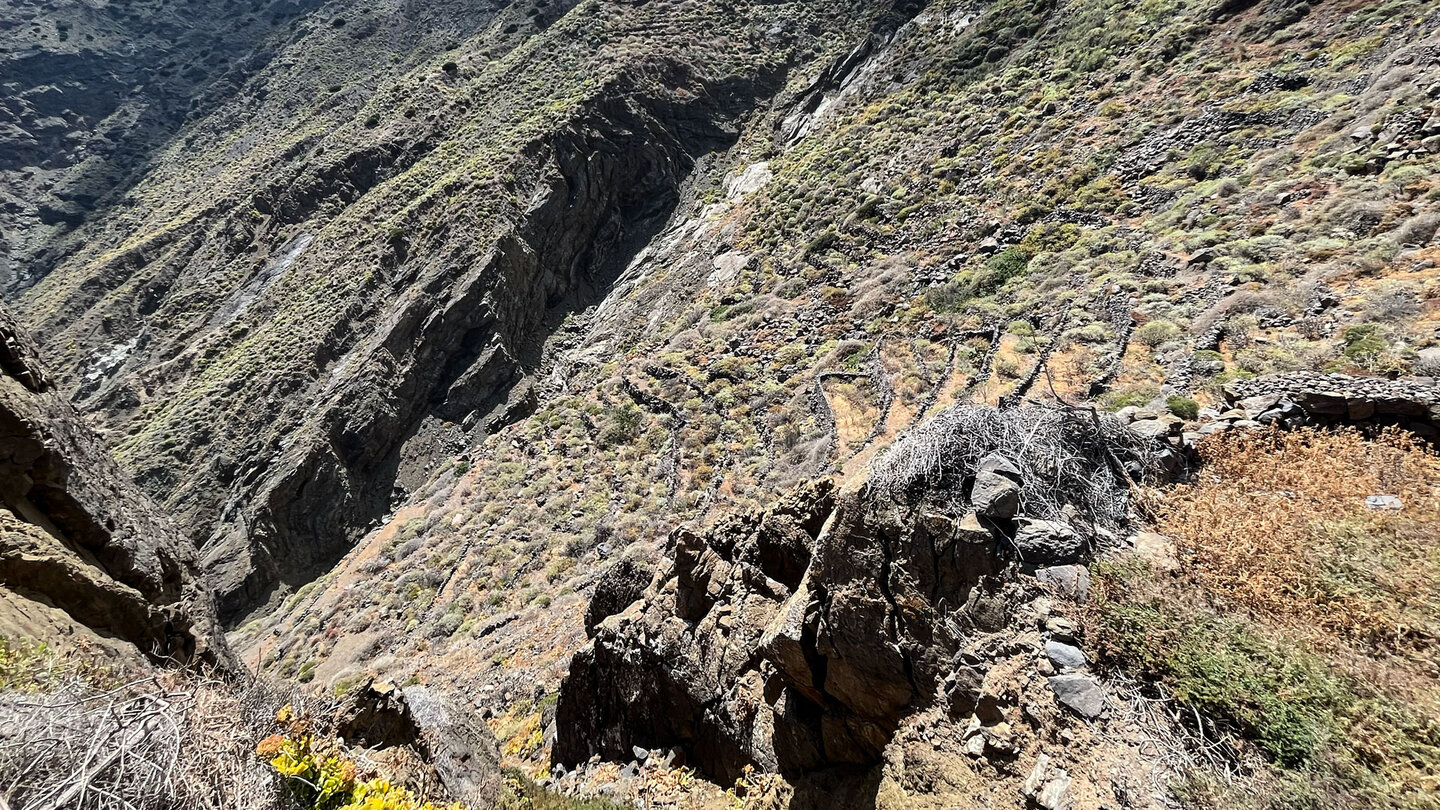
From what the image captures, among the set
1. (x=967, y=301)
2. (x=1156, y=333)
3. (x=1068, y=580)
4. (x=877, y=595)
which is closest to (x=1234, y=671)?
(x=1068, y=580)

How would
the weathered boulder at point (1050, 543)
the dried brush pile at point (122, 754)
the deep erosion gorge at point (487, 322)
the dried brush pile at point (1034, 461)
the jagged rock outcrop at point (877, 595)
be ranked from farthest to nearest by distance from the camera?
the deep erosion gorge at point (487, 322) → the dried brush pile at point (1034, 461) → the jagged rock outcrop at point (877, 595) → the weathered boulder at point (1050, 543) → the dried brush pile at point (122, 754)

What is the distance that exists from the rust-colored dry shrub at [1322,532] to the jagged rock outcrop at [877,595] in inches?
21.5

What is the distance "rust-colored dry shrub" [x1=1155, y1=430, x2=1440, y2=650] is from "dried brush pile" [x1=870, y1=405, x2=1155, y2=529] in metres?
0.37

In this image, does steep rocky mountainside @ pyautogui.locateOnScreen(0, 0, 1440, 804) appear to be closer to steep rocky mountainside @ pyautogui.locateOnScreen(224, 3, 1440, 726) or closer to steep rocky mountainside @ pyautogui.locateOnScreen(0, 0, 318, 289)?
steep rocky mountainside @ pyautogui.locateOnScreen(224, 3, 1440, 726)

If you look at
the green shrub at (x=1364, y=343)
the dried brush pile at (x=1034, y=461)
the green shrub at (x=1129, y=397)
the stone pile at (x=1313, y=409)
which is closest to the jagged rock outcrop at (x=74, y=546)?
the dried brush pile at (x=1034, y=461)

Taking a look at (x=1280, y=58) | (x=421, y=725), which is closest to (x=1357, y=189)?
(x=1280, y=58)

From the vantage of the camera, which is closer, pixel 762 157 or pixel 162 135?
pixel 762 157

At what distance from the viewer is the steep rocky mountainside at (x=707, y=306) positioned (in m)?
6.32

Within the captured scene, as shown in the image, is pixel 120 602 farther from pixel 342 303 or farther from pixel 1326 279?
pixel 342 303

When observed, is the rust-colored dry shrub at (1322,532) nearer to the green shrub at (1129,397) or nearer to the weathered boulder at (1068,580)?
the weathered boulder at (1068,580)

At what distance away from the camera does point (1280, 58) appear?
14664 mm

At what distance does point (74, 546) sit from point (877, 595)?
7022mm

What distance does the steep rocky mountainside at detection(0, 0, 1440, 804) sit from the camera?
6324 mm

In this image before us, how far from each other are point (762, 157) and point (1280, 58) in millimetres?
19716
